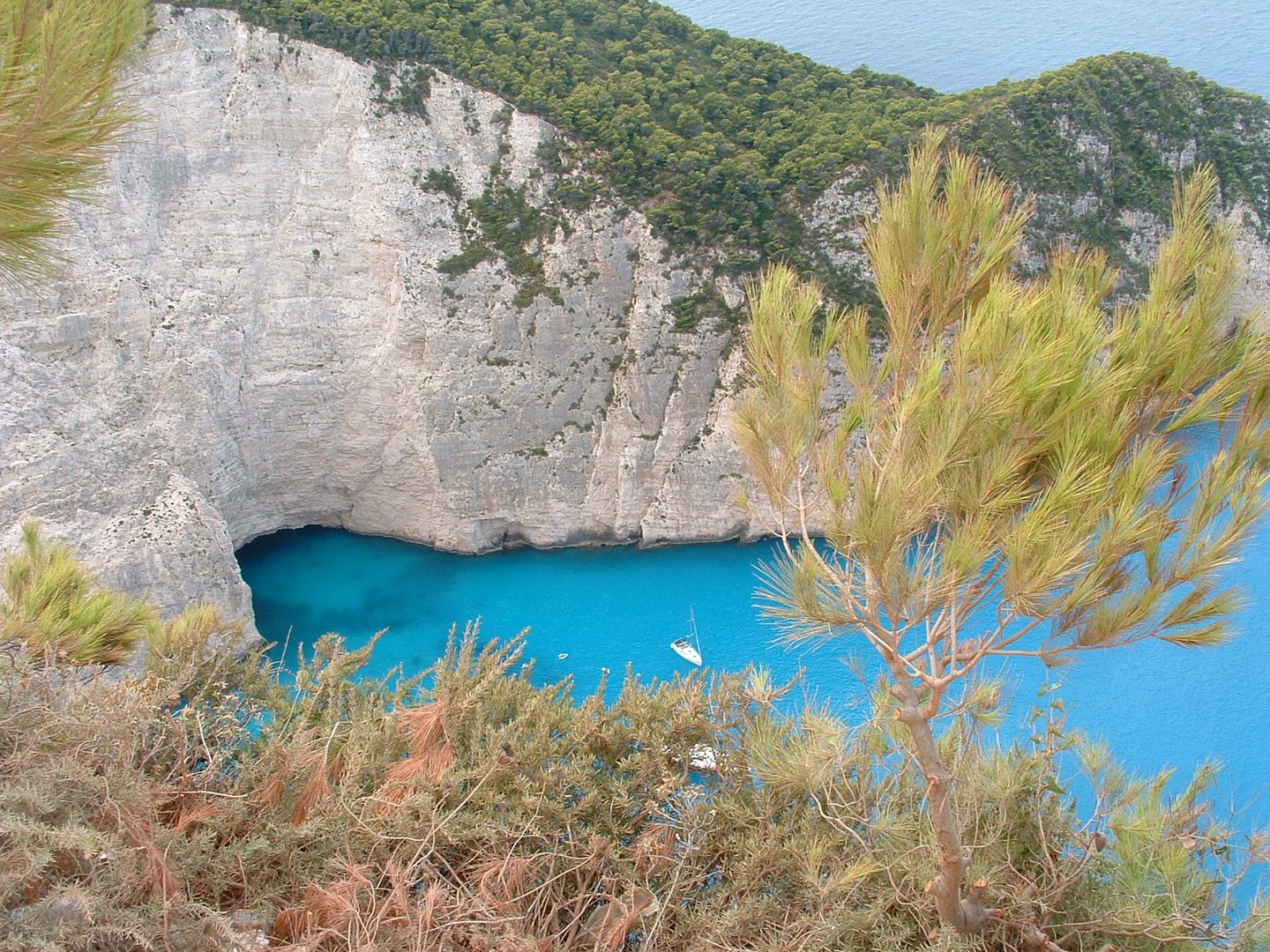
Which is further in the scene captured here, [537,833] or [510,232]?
[510,232]

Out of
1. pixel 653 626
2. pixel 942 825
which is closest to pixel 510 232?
pixel 653 626

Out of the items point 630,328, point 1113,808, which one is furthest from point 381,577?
point 1113,808

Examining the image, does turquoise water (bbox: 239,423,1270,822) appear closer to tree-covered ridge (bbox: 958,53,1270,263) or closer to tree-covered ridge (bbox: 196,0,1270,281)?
tree-covered ridge (bbox: 196,0,1270,281)

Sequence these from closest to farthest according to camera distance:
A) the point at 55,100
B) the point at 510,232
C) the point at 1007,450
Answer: the point at 55,100, the point at 1007,450, the point at 510,232

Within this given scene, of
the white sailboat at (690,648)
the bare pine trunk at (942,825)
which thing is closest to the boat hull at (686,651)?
the white sailboat at (690,648)

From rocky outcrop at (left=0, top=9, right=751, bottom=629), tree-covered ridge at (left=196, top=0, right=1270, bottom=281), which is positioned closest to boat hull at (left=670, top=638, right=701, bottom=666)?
rocky outcrop at (left=0, top=9, right=751, bottom=629)

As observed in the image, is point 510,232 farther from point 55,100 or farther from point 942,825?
point 942,825

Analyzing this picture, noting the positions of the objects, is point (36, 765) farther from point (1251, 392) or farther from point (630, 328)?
point (630, 328)

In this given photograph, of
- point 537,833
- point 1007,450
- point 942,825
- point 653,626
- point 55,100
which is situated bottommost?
point 653,626
